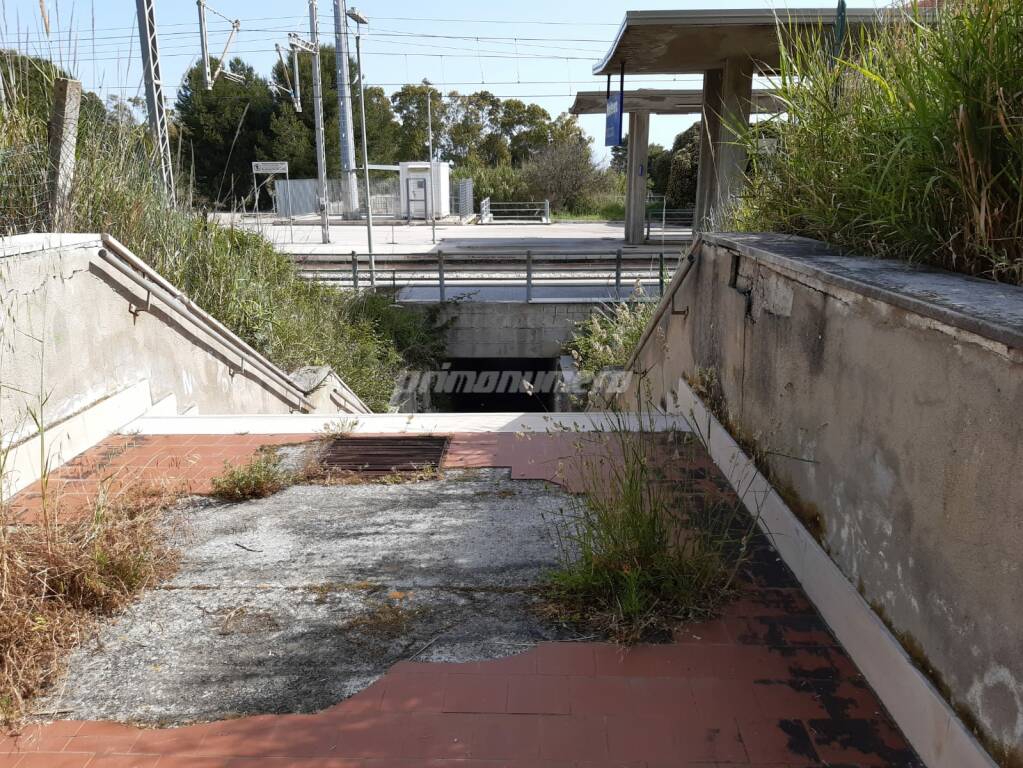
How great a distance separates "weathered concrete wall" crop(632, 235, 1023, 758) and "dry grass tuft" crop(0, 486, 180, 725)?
2631 millimetres

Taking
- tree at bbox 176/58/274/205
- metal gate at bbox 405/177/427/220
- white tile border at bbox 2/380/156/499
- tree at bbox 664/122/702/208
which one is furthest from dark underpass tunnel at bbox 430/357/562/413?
tree at bbox 176/58/274/205

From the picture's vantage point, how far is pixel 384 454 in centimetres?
465

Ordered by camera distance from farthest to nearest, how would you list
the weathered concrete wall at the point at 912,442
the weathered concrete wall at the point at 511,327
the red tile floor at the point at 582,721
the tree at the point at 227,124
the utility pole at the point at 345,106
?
the tree at the point at 227,124, the utility pole at the point at 345,106, the weathered concrete wall at the point at 511,327, the red tile floor at the point at 582,721, the weathered concrete wall at the point at 912,442

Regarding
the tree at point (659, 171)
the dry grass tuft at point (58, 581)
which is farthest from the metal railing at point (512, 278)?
the tree at point (659, 171)

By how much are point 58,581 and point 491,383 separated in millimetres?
11061

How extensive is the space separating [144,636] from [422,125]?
55978mm

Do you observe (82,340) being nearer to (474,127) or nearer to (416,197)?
(416,197)

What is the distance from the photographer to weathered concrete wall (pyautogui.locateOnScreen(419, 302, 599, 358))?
1285 centimetres

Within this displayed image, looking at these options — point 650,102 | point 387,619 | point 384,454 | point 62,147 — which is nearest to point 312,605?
point 387,619

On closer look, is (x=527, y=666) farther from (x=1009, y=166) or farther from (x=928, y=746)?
(x=1009, y=166)

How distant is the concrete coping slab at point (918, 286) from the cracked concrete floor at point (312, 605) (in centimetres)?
156

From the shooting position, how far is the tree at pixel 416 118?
176ft

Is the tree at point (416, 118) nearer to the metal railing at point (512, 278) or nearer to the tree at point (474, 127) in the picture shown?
the tree at point (474, 127)

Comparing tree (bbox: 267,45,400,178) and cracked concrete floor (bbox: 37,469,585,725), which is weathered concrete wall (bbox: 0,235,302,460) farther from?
tree (bbox: 267,45,400,178)
